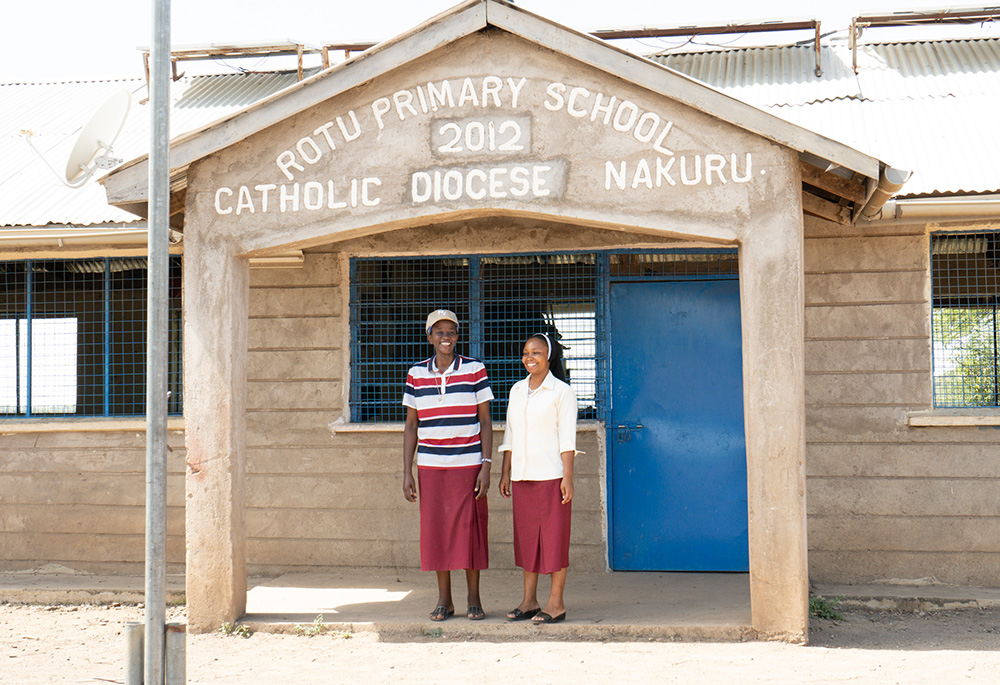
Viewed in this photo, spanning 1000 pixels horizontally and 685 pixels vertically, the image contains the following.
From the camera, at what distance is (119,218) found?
277 inches

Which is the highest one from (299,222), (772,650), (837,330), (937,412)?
(299,222)

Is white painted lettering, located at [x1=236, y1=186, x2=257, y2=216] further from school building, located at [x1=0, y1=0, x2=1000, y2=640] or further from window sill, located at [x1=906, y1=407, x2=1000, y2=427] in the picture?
window sill, located at [x1=906, y1=407, x2=1000, y2=427]

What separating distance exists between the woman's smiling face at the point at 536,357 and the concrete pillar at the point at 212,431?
1.78 meters

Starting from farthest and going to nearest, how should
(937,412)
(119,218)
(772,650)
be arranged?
1. (119,218)
2. (937,412)
3. (772,650)

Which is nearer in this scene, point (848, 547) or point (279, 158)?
point (279, 158)

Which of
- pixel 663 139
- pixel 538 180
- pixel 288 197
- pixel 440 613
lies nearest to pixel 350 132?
pixel 288 197

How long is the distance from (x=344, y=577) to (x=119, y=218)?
3139 millimetres

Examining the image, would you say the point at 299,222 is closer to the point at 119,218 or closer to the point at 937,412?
the point at 119,218

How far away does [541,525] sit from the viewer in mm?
5609

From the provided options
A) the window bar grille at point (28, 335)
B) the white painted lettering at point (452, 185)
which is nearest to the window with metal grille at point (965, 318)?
the white painted lettering at point (452, 185)

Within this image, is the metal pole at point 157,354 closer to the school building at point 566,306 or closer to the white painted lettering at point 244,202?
the school building at point 566,306

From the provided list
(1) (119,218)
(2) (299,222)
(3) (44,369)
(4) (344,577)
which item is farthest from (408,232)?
(3) (44,369)

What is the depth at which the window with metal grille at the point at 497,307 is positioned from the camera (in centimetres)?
715

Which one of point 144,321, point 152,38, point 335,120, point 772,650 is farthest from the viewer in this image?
point 144,321
